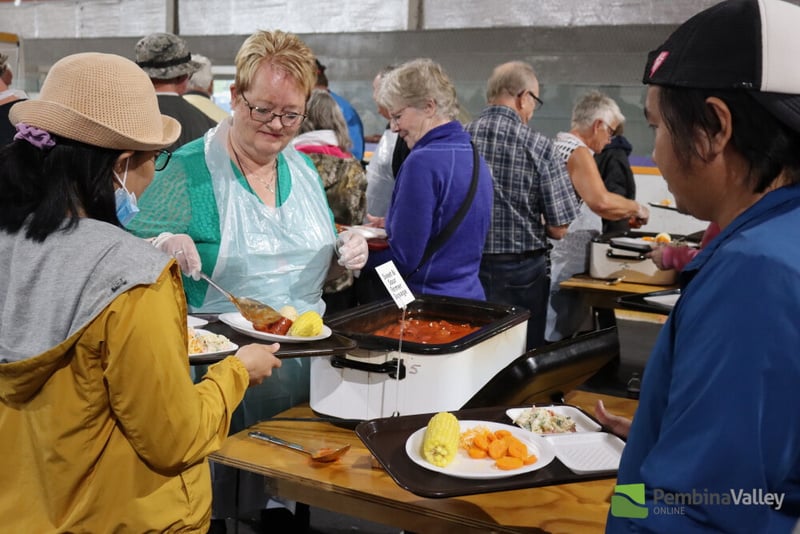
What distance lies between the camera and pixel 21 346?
1340 millimetres

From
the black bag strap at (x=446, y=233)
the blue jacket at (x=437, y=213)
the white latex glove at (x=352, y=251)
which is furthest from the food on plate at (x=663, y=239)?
the white latex glove at (x=352, y=251)

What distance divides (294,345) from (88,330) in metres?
0.78

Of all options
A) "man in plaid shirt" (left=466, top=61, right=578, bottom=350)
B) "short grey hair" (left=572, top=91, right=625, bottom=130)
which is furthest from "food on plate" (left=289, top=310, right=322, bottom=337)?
"short grey hair" (left=572, top=91, right=625, bottom=130)

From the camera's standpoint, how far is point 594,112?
190 inches

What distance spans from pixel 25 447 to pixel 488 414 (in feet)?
3.46

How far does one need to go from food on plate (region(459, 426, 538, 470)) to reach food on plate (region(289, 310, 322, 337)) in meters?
0.54

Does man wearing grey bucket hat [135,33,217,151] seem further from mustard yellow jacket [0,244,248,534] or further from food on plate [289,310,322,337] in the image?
mustard yellow jacket [0,244,248,534]

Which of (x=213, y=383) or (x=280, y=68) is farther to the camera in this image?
(x=280, y=68)

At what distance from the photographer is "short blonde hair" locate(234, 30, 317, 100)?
7.72 feet

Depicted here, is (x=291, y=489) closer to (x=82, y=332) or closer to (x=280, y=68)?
(x=82, y=332)

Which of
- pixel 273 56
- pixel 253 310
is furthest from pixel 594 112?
pixel 253 310

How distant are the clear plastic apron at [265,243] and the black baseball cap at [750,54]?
1584 mm

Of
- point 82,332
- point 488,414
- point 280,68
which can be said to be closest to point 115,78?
point 82,332

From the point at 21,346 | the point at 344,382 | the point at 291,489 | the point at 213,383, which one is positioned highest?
the point at 21,346
